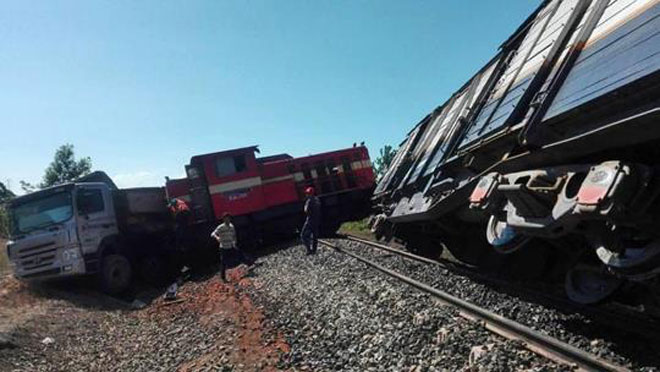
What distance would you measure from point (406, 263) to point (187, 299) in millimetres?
5138

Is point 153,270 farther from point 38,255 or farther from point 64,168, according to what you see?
point 64,168

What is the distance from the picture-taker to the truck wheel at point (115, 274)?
12992 mm

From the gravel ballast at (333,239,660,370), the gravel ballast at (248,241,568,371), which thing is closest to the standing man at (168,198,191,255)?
the gravel ballast at (248,241,568,371)

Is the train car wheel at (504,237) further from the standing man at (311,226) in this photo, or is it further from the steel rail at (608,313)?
the standing man at (311,226)

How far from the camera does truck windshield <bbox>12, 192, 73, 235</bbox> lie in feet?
40.6

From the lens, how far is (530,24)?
679 cm

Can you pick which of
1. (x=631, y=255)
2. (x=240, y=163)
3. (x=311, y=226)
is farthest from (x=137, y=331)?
(x=631, y=255)

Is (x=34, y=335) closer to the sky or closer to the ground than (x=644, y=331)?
closer to the sky

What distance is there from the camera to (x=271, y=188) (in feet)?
55.7

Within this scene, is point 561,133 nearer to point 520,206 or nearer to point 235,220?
point 520,206

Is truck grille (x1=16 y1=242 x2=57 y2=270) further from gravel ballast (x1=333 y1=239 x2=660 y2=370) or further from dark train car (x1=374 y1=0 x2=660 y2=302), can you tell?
dark train car (x1=374 y1=0 x2=660 y2=302)

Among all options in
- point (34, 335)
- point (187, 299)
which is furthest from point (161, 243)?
point (34, 335)

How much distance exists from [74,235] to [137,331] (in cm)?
420

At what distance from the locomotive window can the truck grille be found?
Answer: 18.4 feet
